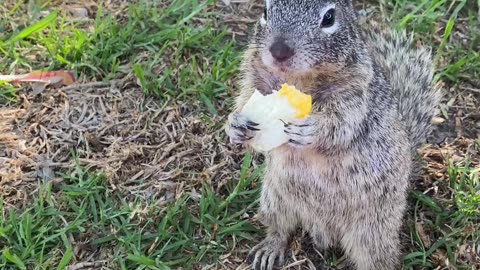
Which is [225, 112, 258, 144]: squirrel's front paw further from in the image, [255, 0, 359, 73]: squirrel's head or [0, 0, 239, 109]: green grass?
[0, 0, 239, 109]: green grass

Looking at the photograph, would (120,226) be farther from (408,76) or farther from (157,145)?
(408,76)

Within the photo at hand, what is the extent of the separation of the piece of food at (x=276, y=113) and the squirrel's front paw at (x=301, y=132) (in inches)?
0.8

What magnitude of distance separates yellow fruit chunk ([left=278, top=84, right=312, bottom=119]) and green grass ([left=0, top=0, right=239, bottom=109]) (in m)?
1.18

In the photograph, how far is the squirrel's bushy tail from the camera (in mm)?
3809

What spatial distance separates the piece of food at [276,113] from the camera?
10.1 ft

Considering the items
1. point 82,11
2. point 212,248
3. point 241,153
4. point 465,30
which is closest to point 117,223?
point 212,248

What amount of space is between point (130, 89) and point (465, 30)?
194cm

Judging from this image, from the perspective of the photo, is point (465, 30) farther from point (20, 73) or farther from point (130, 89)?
point (20, 73)

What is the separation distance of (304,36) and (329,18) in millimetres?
163

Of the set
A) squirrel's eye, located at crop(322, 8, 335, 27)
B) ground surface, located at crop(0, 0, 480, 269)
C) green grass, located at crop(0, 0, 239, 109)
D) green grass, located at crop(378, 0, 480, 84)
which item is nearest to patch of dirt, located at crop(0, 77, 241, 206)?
ground surface, located at crop(0, 0, 480, 269)

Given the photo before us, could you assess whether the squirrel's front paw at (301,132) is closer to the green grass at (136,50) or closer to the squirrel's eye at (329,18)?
the squirrel's eye at (329,18)

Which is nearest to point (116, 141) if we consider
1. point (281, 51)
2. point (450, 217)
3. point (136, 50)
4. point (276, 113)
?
point (136, 50)

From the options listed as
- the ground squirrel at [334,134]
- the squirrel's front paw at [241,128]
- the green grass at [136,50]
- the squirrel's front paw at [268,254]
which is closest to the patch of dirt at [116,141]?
the green grass at [136,50]

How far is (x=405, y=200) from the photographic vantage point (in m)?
3.57
